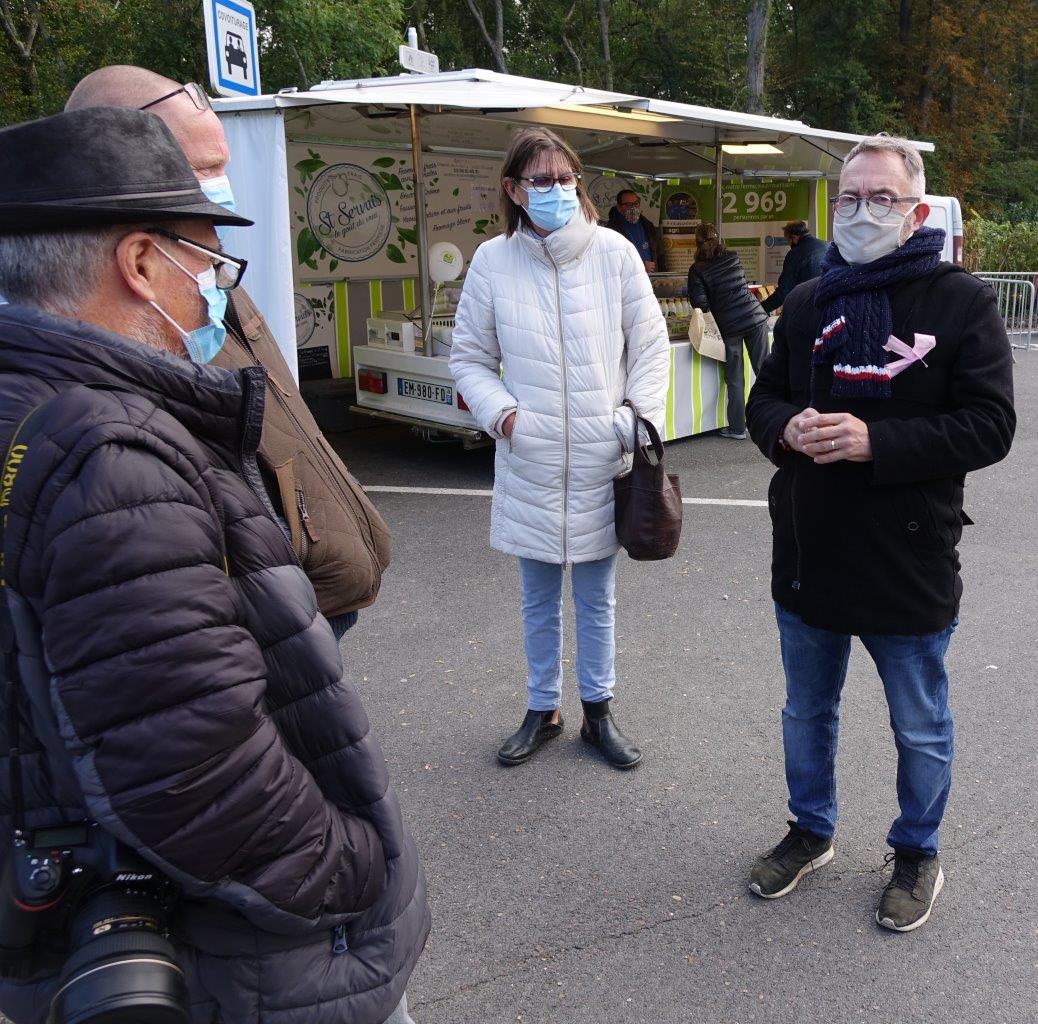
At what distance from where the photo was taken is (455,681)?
4.20 m

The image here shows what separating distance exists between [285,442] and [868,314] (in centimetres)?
137

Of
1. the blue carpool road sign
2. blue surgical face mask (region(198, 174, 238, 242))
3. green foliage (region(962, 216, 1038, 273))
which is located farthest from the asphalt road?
green foliage (region(962, 216, 1038, 273))

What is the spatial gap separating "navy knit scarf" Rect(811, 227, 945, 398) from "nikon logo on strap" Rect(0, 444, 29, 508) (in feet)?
6.17

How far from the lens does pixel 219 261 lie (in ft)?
4.73

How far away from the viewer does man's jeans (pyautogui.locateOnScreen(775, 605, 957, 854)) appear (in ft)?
8.52

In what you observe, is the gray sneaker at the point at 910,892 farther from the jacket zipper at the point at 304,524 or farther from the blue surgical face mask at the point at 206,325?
the blue surgical face mask at the point at 206,325

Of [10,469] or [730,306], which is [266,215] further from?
A: [10,469]

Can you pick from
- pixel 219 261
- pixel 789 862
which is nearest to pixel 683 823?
pixel 789 862

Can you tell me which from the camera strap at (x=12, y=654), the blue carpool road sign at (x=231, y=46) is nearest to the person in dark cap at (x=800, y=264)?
the blue carpool road sign at (x=231, y=46)

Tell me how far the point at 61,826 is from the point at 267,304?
5488 millimetres

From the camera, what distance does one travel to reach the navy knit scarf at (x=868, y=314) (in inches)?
95.3

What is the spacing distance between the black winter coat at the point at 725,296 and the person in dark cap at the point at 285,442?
6613mm

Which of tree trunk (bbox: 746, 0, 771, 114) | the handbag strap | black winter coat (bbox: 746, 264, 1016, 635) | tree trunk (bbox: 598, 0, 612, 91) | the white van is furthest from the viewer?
tree trunk (bbox: 598, 0, 612, 91)

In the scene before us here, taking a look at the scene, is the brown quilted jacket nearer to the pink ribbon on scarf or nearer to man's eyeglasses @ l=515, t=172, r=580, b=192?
man's eyeglasses @ l=515, t=172, r=580, b=192
